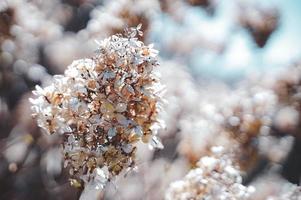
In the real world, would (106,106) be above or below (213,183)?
below

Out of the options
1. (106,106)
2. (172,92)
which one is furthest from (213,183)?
(172,92)

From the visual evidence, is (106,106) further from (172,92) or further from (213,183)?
(172,92)

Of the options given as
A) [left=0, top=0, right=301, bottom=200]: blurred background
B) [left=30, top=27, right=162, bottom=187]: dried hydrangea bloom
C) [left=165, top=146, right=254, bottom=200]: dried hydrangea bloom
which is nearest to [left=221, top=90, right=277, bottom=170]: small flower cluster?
[left=0, top=0, right=301, bottom=200]: blurred background

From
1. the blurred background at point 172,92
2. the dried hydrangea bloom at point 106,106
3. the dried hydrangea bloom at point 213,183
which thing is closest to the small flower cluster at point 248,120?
the blurred background at point 172,92

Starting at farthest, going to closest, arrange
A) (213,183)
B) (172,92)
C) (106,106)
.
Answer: (172,92)
(213,183)
(106,106)

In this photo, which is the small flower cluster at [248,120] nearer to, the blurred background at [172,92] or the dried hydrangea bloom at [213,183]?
the blurred background at [172,92]

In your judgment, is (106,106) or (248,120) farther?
(248,120)
